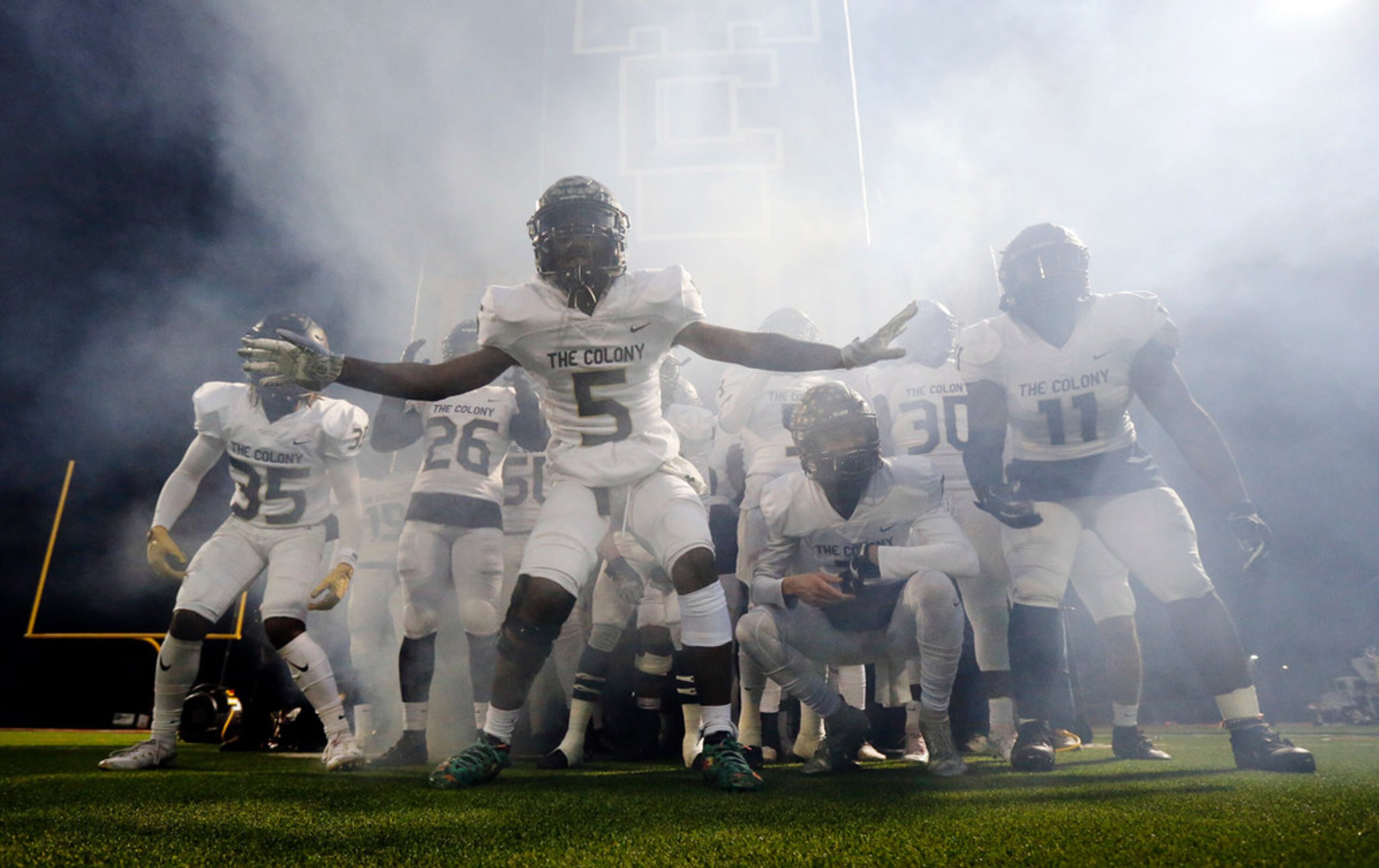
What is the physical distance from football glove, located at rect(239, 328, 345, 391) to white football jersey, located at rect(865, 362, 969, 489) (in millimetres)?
2837

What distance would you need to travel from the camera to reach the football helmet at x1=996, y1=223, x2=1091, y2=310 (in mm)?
3078

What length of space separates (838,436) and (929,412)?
56.1 inches

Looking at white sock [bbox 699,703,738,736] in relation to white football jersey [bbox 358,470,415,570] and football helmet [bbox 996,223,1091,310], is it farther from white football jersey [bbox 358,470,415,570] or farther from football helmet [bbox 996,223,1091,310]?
white football jersey [bbox 358,470,415,570]

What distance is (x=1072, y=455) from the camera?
9.93 ft

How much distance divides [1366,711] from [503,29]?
416 inches

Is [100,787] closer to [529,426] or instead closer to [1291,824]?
[529,426]

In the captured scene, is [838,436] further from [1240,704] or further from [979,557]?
[1240,704]

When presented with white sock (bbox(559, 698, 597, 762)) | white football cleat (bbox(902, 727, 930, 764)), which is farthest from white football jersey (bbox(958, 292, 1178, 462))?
white sock (bbox(559, 698, 597, 762))

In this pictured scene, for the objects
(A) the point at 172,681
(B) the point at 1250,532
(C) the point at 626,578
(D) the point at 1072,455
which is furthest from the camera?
(C) the point at 626,578

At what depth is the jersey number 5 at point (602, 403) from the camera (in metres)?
2.53

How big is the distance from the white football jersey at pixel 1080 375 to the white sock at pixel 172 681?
3449mm

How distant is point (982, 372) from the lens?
126 inches

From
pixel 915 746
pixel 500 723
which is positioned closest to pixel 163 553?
pixel 500 723

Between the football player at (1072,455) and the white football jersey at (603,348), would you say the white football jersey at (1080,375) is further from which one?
the white football jersey at (603,348)
